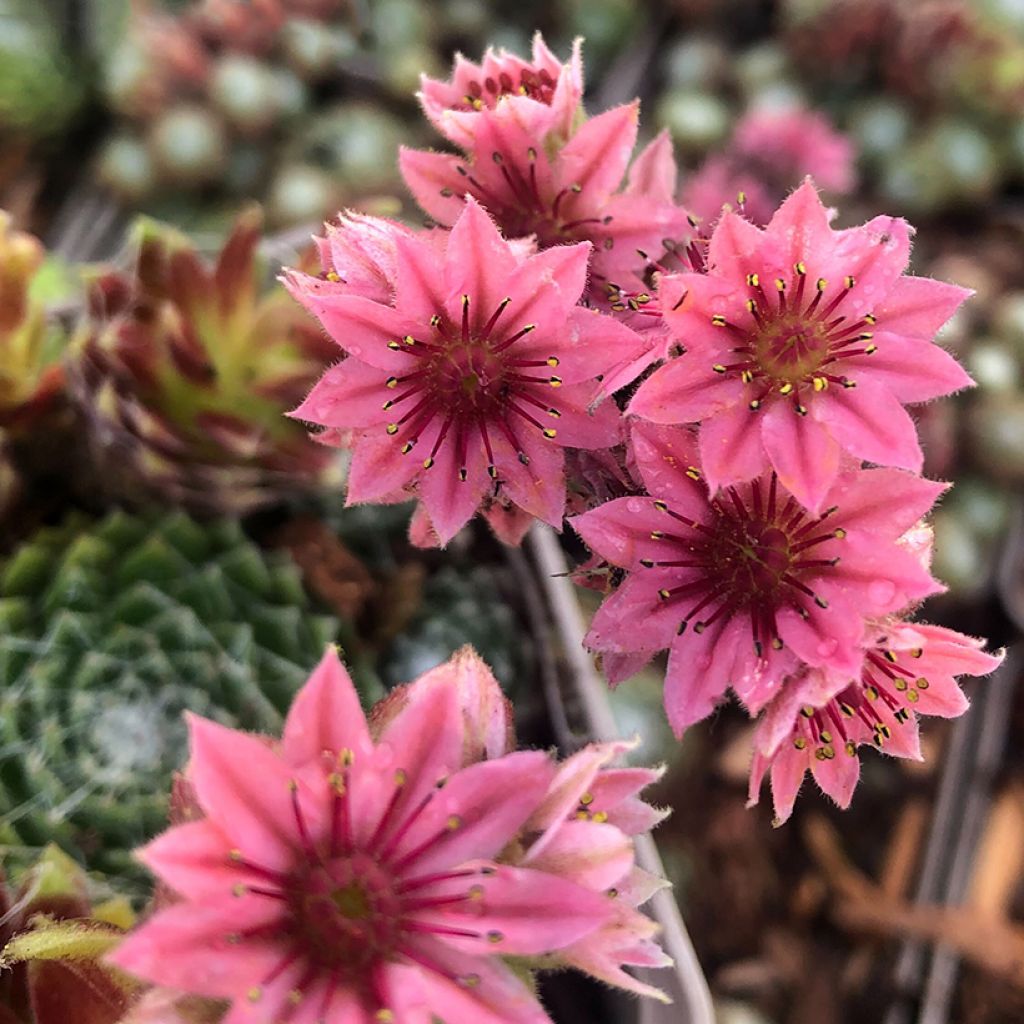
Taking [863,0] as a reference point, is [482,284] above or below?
below

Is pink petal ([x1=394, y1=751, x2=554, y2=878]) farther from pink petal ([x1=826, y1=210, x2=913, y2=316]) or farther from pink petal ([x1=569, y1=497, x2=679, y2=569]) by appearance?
pink petal ([x1=826, y1=210, x2=913, y2=316])

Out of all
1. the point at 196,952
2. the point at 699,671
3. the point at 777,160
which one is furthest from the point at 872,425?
the point at 777,160

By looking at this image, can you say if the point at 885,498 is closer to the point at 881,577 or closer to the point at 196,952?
the point at 881,577

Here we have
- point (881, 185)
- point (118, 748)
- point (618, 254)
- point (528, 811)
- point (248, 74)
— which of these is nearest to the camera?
point (528, 811)

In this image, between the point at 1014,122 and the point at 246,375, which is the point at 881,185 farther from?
the point at 246,375

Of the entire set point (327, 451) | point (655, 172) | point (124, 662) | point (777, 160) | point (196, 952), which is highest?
point (777, 160)

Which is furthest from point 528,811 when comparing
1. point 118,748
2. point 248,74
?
point 248,74
